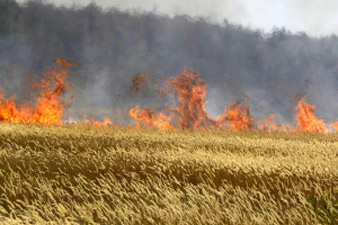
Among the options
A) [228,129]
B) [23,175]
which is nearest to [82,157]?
[23,175]

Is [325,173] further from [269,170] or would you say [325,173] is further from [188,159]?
[188,159]

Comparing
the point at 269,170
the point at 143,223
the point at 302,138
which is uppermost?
the point at 302,138

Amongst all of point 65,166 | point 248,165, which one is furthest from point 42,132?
point 248,165

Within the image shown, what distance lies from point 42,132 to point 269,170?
10.6m

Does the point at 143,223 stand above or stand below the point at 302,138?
below

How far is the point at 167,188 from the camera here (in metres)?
7.25

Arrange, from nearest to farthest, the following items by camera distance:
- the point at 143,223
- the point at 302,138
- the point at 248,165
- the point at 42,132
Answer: the point at 143,223
the point at 248,165
the point at 42,132
the point at 302,138

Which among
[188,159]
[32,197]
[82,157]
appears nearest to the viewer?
[32,197]

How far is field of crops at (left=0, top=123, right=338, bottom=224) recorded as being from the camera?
5.72 meters

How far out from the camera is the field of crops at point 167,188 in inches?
225

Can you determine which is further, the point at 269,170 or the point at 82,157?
the point at 82,157

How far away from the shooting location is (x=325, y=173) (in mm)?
8828

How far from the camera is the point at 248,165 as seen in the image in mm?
9555

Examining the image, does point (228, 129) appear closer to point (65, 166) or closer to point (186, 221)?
point (65, 166)
